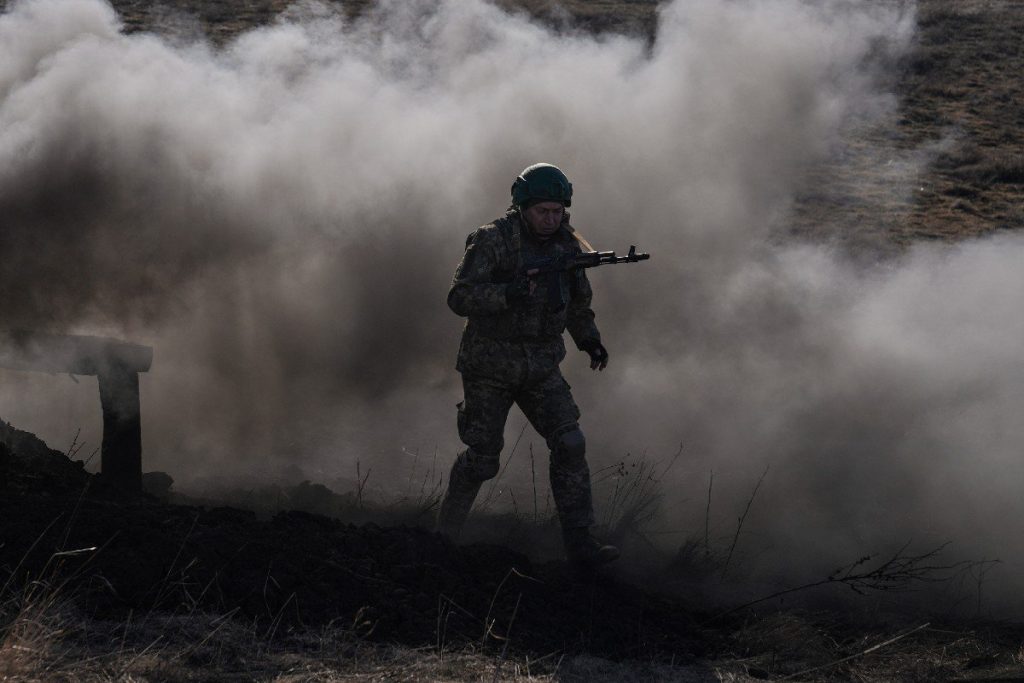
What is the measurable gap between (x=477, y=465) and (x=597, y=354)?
2.36 feet

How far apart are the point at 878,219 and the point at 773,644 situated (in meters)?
8.68

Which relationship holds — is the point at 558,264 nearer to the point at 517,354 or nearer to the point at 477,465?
the point at 517,354

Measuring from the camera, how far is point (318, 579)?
4023mm

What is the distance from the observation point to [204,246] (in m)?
7.73

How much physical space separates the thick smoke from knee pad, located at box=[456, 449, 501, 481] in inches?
71.5

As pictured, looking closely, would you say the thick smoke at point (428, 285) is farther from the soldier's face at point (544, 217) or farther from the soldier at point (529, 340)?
the soldier's face at point (544, 217)

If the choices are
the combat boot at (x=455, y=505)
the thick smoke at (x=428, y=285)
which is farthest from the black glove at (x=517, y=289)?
the thick smoke at (x=428, y=285)

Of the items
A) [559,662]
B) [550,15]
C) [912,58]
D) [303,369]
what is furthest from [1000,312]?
[912,58]

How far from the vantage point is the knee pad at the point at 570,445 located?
16.2ft

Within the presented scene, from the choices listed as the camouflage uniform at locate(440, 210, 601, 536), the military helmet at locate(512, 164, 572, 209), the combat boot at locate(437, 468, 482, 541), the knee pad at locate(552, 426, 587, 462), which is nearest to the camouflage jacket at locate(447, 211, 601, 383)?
the camouflage uniform at locate(440, 210, 601, 536)

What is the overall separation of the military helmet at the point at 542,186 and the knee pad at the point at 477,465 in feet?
3.68

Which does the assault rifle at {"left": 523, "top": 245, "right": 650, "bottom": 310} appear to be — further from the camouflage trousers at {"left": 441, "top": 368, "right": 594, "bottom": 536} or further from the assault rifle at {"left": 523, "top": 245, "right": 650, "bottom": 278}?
the camouflage trousers at {"left": 441, "top": 368, "right": 594, "bottom": 536}

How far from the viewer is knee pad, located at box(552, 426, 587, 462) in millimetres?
4941

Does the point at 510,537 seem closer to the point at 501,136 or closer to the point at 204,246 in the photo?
the point at 204,246
